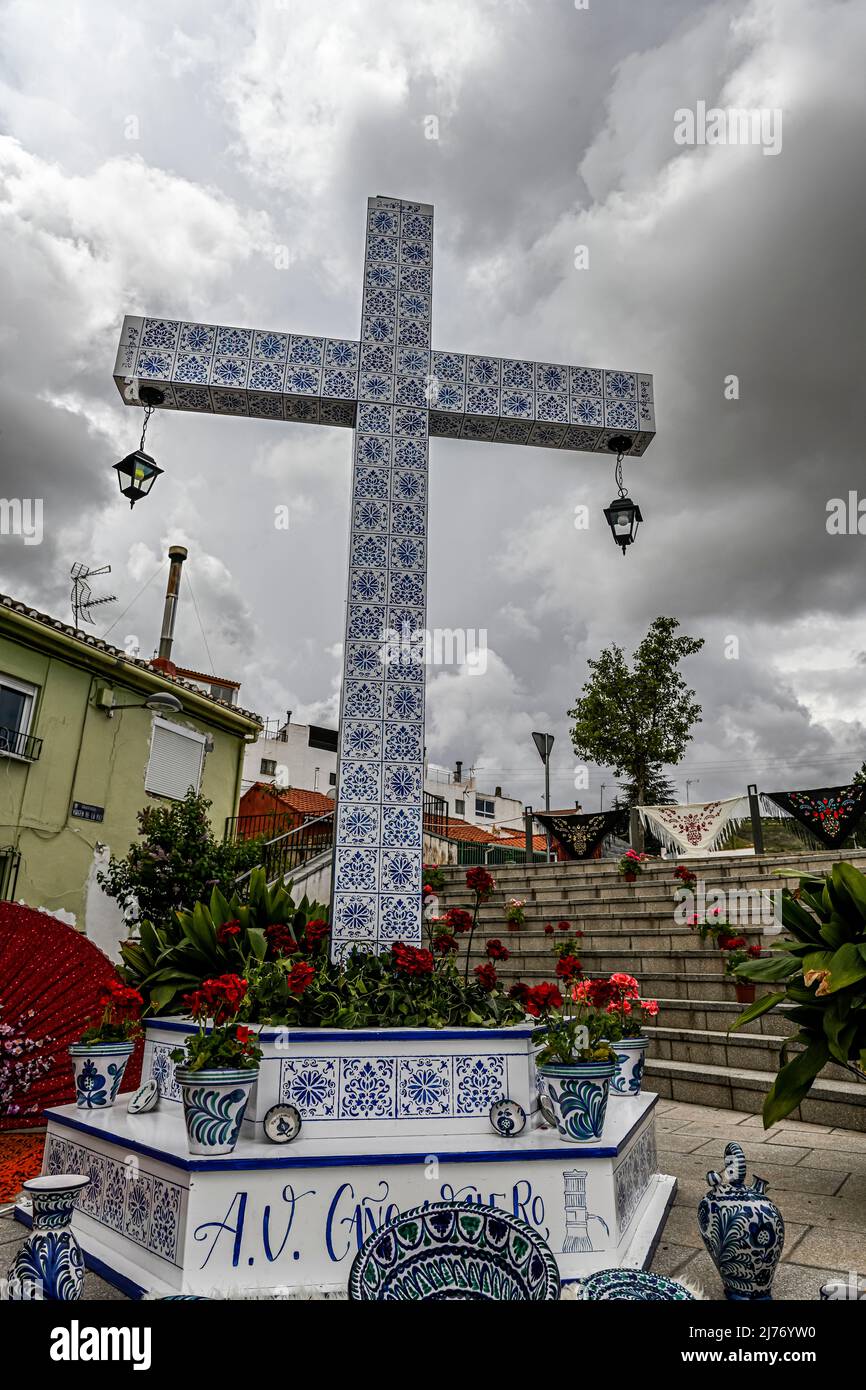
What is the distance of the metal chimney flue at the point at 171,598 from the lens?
1777cm

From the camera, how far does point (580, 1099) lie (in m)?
2.66

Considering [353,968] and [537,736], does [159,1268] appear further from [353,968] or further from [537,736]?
[537,736]

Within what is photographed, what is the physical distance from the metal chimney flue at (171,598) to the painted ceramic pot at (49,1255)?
15.9 meters

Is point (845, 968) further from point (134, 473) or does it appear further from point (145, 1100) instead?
point (134, 473)

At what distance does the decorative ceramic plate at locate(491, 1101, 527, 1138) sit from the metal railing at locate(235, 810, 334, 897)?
898 cm

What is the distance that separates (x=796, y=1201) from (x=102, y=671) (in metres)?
10.8

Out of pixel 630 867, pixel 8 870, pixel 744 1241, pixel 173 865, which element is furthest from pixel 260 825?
pixel 744 1241

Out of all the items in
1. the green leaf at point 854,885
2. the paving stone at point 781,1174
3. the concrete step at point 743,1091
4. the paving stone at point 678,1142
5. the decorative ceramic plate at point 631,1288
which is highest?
the green leaf at point 854,885

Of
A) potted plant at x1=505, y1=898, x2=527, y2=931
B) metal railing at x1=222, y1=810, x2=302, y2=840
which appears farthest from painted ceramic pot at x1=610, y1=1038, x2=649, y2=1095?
metal railing at x1=222, y1=810, x2=302, y2=840

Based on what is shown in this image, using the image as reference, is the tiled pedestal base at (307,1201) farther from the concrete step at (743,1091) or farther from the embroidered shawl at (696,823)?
the embroidered shawl at (696,823)

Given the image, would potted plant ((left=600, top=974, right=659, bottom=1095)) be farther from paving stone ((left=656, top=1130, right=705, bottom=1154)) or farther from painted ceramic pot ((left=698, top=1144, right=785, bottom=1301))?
painted ceramic pot ((left=698, top=1144, right=785, bottom=1301))

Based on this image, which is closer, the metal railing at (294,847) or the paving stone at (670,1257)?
the paving stone at (670,1257)

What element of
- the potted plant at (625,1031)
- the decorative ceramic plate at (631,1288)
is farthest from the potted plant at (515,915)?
the decorative ceramic plate at (631,1288)
